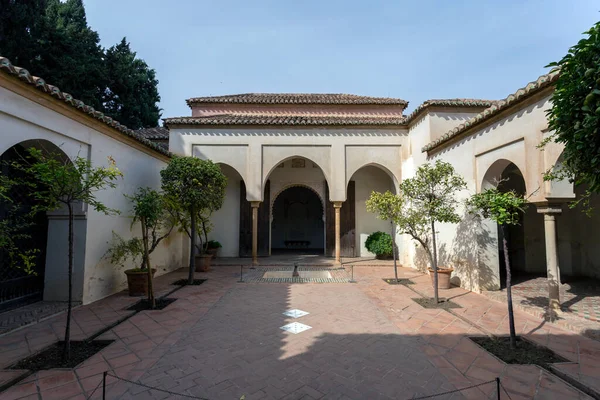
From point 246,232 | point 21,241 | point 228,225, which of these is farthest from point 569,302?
point 21,241

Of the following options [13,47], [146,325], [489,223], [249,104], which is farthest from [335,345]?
[13,47]

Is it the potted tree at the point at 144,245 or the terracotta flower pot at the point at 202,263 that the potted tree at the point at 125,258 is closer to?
the potted tree at the point at 144,245

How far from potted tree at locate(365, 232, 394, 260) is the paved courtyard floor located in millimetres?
5250

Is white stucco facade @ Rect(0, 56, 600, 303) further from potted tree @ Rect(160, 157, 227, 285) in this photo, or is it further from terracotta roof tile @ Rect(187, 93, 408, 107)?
potted tree @ Rect(160, 157, 227, 285)

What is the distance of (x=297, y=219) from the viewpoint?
723 inches

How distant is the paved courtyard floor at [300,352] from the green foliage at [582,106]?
2.49 metres

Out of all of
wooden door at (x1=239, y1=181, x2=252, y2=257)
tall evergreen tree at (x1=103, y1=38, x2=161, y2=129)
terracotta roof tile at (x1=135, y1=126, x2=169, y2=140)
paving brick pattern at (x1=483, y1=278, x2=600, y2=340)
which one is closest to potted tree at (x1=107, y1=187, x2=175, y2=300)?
wooden door at (x1=239, y1=181, x2=252, y2=257)

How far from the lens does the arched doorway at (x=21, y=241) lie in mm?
5684

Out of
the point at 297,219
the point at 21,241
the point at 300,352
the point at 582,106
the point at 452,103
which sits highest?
the point at 452,103

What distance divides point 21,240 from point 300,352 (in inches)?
252

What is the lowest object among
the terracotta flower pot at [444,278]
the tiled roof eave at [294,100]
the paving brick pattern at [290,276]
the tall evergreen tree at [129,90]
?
the paving brick pattern at [290,276]

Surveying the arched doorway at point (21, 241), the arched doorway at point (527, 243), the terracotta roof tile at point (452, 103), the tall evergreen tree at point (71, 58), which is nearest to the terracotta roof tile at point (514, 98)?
the terracotta roof tile at point (452, 103)

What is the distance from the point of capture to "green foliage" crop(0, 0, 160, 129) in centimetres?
1409

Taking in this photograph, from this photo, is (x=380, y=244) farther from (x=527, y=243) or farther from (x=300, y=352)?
(x=300, y=352)
